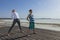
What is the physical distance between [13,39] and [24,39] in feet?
2.23

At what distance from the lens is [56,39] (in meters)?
11.1

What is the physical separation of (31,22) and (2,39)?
3.06 meters

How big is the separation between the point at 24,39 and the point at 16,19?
2901 millimetres

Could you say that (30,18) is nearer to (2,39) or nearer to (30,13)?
(30,13)

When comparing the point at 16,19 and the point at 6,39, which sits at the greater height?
the point at 16,19

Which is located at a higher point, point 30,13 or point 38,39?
point 30,13

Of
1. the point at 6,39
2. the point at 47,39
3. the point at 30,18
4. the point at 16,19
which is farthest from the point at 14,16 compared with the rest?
the point at 47,39

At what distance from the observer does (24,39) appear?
11281 mm

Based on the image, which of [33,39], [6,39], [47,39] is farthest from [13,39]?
[47,39]

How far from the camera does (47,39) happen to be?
11.2 m

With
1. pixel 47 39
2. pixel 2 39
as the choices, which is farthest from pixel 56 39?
pixel 2 39

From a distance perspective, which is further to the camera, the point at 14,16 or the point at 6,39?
the point at 14,16

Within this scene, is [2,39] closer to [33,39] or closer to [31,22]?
[33,39]

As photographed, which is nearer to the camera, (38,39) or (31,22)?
(38,39)
